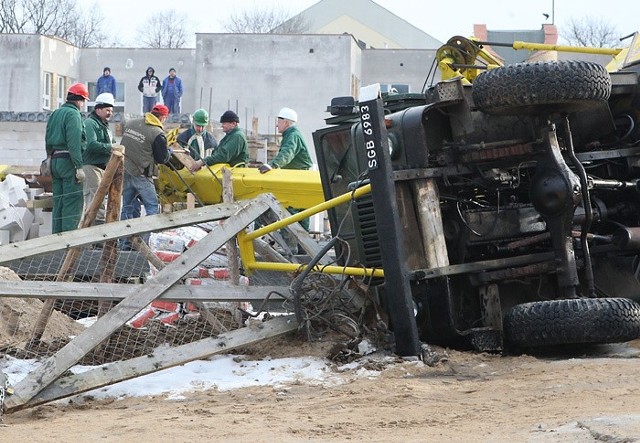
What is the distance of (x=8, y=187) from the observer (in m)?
18.0

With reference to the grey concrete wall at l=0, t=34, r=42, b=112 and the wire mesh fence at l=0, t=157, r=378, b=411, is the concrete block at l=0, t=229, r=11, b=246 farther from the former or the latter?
the grey concrete wall at l=0, t=34, r=42, b=112

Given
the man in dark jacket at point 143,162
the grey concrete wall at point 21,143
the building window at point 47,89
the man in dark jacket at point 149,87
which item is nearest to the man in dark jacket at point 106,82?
the man in dark jacket at point 149,87

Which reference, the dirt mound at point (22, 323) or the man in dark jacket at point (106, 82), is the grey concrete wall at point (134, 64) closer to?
the man in dark jacket at point (106, 82)

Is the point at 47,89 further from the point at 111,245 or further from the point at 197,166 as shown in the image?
the point at 111,245

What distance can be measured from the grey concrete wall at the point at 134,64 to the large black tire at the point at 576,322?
149 feet

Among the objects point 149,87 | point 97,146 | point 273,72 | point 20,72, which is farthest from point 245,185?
point 20,72

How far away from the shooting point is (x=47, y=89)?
53.8 metres

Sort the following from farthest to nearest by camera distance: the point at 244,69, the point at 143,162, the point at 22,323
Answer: the point at 244,69
the point at 143,162
the point at 22,323

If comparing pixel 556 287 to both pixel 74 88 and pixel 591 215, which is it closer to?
pixel 591 215

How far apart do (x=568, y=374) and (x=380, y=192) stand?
6.08 ft

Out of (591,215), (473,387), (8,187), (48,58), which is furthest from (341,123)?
(48,58)

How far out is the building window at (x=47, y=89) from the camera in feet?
175

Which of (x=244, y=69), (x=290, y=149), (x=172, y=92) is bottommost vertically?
(x=290, y=149)

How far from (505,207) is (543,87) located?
125 cm
